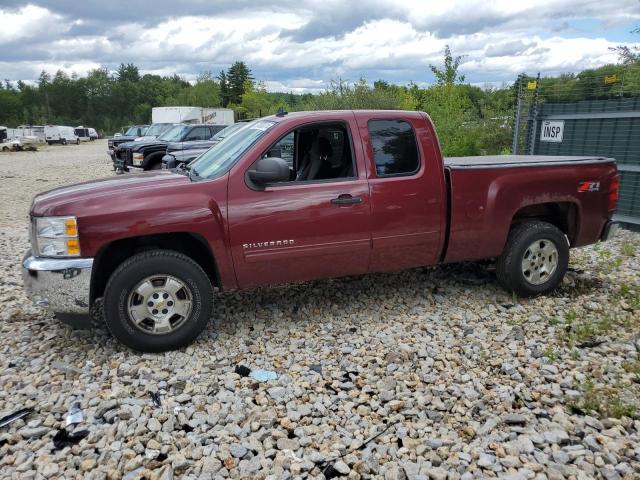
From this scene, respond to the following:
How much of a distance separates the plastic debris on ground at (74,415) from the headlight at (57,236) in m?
1.09

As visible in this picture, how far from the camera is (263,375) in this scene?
3838mm

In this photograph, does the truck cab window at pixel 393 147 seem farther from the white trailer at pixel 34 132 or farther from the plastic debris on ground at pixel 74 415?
the white trailer at pixel 34 132

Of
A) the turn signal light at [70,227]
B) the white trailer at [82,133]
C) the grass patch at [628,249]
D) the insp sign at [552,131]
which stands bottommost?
the white trailer at [82,133]

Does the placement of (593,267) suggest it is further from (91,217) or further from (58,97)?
(58,97)

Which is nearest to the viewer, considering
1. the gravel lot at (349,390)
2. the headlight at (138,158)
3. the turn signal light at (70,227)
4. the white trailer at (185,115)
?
the gravel lot at (349,390)

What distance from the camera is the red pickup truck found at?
389 cm

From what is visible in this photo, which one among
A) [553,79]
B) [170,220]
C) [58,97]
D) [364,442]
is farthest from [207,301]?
[58,97]

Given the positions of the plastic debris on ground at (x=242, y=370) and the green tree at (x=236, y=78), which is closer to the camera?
the plastic debris on ground at (x=242, y=370)

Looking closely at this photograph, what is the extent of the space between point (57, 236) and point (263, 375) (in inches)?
73.0

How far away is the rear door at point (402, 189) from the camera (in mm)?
4520

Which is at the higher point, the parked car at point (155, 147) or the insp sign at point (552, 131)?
the insp sign at point (552, 131)

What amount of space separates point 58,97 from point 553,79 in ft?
346

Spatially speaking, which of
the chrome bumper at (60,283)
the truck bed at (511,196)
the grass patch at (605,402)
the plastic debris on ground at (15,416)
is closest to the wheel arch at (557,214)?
the truck bed at (511,196)

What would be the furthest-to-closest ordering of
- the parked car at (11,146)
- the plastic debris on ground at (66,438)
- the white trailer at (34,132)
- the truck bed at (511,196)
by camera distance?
the white trailer at (34,132) → the parked car at (11,146) → the truck bed at (511,196) → the plastic debris on ground at (66,438)
